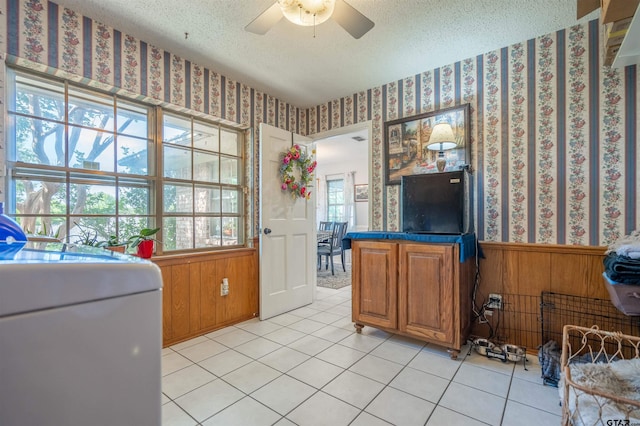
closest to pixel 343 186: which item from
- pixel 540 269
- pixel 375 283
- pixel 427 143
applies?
pixel 427 143

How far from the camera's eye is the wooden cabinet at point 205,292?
2498 millimetres

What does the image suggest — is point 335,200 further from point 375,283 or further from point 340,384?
point 340,384

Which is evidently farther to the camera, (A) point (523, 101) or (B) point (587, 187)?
(A) point (523, 101)

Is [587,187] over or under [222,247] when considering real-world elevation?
over

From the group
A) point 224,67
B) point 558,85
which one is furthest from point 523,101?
point 224,67

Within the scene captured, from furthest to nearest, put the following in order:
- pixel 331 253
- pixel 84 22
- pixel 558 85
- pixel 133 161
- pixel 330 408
A: pixel 331 253, pixel 133 161, pixel 558 85, pixel 84 22, pixel 330 408

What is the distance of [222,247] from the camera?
3.01 m

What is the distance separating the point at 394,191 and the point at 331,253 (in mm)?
2329

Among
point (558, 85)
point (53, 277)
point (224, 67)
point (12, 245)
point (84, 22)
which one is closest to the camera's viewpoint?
point (53, 277)

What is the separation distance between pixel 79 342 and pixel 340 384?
1.74m

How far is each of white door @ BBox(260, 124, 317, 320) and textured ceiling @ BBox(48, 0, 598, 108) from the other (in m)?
0.69

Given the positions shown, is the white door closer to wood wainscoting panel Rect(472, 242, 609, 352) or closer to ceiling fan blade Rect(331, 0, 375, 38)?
ceiling fan blade Rect(331, 0, 375, 38)

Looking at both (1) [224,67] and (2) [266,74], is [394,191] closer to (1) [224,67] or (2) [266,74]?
(2) [266,74]

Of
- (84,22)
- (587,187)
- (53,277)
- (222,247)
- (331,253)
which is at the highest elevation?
(84,22)
